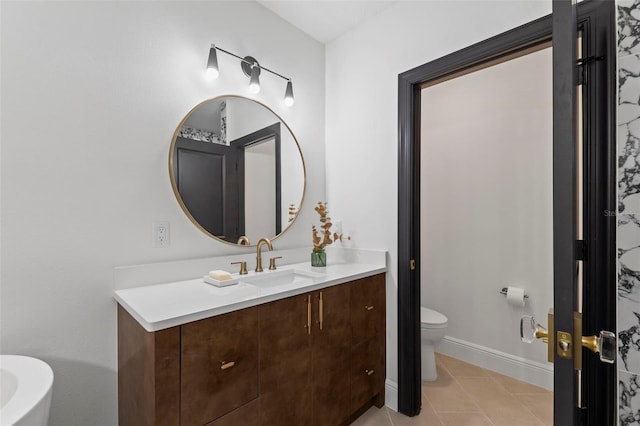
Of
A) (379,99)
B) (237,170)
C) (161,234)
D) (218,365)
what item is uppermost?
(379,99)

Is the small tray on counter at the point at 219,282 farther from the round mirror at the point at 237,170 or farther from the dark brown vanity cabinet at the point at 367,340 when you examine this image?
the dark brown vanity cabinet at the point at 367,340

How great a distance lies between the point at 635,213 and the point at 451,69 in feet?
3.68

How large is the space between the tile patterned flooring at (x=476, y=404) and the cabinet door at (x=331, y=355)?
31cm

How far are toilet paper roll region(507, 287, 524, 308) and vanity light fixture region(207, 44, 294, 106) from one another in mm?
2132

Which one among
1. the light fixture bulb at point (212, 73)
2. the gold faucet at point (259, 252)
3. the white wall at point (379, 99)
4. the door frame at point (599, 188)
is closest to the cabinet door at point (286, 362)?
the gold faucet at point (259, 252)

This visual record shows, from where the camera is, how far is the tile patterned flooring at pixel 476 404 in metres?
1.83

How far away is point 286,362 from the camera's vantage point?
55.9 inches

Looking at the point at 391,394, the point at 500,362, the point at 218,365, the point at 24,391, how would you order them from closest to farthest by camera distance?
the point at 24,391 < the point at 218,365 < the point at 391,394 < the point at 500,362

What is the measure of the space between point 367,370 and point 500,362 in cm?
123

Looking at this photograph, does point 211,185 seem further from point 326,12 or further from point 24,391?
point 326,12

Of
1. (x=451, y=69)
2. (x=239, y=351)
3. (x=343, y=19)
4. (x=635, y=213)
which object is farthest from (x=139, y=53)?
(x=635, y=213)

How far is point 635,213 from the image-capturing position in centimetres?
107

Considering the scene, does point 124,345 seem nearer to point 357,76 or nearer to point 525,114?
point 357,76

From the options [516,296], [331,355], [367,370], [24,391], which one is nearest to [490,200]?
[516,296]
